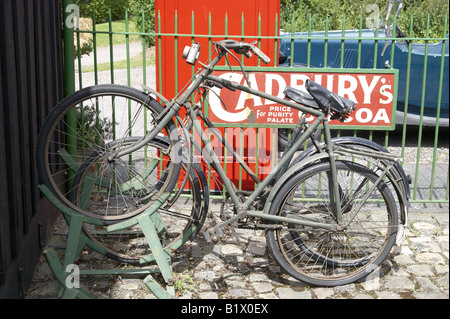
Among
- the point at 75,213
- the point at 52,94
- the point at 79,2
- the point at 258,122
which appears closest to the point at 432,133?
the point at 258,122

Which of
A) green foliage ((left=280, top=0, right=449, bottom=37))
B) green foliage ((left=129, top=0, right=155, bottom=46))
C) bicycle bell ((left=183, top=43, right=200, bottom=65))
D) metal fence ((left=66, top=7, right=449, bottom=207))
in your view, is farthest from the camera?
green foliage ((left=129, top=0, right=155, bottom=46))

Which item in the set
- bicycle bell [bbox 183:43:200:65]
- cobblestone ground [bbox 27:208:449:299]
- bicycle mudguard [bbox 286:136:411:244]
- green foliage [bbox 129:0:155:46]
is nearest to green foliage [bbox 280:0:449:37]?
green foliage [bbox 129:0:155:46]

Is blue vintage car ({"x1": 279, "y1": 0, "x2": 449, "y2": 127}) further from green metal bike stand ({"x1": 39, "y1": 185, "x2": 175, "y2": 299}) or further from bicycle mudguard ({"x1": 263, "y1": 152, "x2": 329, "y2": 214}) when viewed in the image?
green metal bike stand ({"x1": 39, "y1": 185, "x2": 175, "y2": 299})

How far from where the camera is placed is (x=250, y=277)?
453cm

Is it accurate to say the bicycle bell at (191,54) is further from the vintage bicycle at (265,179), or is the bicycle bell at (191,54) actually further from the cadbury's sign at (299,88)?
the cadbury's sign at (299,88)

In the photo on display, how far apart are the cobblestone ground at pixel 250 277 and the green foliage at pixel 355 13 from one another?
980 centimetres

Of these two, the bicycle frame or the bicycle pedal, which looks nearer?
the bicycle frame

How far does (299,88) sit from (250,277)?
1.88 meters

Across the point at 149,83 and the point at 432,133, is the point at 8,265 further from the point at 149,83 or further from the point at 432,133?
the point at 149,83

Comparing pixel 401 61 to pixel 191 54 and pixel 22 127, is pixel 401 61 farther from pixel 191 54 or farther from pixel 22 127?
pixel 22 127

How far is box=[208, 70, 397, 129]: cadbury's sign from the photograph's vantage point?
555cm

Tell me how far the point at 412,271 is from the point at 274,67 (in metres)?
2.10

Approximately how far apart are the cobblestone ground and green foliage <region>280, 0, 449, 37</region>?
9.80 metres

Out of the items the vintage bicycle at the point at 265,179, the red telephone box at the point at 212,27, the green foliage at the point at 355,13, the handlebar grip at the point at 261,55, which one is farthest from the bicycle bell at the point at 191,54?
the green foliage at the point at 355,13
